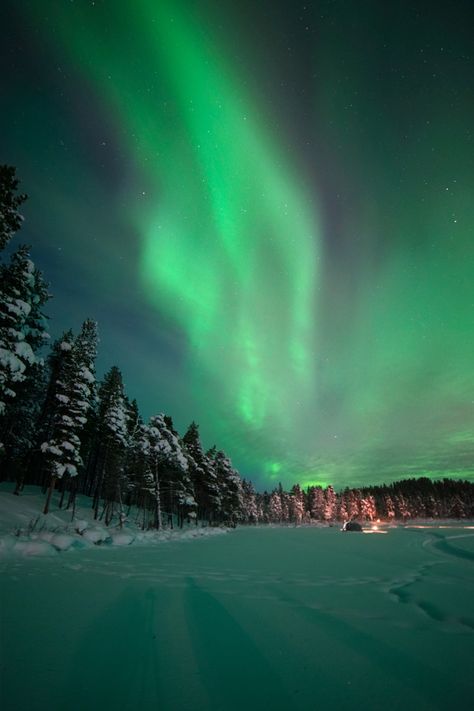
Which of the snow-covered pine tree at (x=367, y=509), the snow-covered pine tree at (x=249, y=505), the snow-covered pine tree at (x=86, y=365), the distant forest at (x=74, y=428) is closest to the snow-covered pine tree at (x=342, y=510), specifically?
the snow-covered pine tree at (x=367, y=509)

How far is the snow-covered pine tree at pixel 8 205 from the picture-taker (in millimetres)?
13430

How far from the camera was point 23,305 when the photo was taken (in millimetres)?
14766

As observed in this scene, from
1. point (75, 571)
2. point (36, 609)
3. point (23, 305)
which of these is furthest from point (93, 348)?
point (36, 609)

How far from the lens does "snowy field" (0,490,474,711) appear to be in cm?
213

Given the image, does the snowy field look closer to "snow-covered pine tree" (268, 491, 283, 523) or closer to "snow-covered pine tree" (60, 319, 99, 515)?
"snow-covered pine tree" (60, 319, 99, 515)

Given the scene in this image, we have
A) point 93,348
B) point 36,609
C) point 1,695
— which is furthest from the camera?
point 93,348

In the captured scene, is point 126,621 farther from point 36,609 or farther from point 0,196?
point 0,196

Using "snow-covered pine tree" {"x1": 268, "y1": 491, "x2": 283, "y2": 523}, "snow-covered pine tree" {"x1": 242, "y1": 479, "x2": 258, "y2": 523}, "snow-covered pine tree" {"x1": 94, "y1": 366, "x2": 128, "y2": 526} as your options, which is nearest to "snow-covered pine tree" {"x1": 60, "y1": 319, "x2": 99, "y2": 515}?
"snow-covered pine tree" {"x1": 94, "y1": 366, "x2": 128, "y2": 526}

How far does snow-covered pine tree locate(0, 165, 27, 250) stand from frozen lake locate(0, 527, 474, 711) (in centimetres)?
1395

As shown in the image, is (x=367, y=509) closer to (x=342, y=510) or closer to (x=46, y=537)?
(x=342, y=510)

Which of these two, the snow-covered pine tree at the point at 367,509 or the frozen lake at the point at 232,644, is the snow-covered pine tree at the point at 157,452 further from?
the snow-covered pine tree at the point at 367,509

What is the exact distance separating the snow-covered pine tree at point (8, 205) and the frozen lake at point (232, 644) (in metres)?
14.0

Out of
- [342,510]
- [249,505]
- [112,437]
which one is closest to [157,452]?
[112,437]

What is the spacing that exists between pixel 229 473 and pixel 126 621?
52.4 metres
